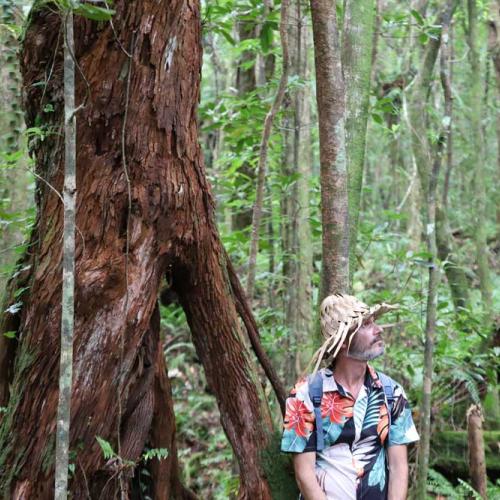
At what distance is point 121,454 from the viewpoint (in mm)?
3873

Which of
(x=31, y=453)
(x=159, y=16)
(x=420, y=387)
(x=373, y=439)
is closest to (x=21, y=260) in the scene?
(x=31, y=453)

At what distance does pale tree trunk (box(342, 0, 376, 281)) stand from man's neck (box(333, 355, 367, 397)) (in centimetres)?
98

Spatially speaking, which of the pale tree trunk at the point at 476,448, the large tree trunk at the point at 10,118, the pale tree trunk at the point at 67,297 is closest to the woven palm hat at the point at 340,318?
the pale tree trunk at the point at 67,297

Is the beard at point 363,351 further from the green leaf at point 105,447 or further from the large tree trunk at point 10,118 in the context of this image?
the large tree trunk at point 10,118

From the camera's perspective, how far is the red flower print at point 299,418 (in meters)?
3.67

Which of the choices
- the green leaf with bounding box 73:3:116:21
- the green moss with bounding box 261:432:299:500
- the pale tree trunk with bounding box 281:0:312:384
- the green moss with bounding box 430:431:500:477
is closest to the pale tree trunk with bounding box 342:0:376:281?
the green moss with bounding box 261:432:299:500

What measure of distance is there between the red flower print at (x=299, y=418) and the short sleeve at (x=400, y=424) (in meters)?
0.51

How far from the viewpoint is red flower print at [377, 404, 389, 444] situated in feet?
12.4

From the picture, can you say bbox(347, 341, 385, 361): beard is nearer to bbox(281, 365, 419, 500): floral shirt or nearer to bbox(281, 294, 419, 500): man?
bbox(281, 294, 419, 500): man

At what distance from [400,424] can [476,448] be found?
1639 millimetres

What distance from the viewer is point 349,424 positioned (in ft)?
12.1

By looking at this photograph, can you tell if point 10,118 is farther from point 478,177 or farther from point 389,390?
point 478,177

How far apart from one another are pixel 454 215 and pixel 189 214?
42.6 feet

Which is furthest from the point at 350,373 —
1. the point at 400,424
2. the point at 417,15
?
the point at 417,15
